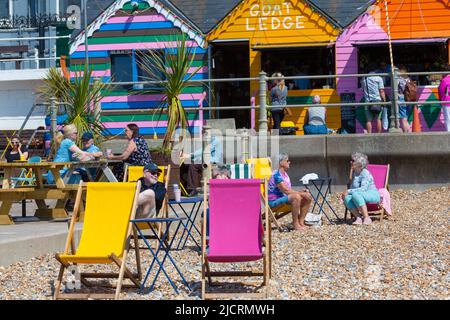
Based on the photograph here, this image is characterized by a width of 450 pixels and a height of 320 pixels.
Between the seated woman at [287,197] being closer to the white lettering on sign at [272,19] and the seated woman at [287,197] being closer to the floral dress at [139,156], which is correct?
the floral dress at [139,156]

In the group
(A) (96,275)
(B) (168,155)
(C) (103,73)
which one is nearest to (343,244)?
(A) (96,275)

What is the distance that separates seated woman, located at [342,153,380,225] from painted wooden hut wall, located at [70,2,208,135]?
24.4 feet

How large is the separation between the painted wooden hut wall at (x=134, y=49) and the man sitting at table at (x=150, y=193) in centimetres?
909

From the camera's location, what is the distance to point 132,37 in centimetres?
2186

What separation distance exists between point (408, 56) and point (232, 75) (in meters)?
3.74

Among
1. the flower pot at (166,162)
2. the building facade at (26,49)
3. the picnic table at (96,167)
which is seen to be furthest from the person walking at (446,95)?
the building facade at (26,49)

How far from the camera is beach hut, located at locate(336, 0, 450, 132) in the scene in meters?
19.9

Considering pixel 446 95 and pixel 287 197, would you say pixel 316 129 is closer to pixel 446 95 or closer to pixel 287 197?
pixel 446 95

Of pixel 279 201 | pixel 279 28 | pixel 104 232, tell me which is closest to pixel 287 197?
pixel 279 201

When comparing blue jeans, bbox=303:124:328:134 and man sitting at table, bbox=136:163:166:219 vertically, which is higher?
blue jeans, bbox=303:124:328:134

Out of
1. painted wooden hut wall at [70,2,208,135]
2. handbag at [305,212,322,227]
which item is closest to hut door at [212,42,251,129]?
painted wooden hut wall at [70,2,208,135]

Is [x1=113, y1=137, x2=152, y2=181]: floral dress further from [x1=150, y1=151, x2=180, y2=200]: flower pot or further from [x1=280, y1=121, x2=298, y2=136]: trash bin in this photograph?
[x1=280, y1=121, x2=298, y2=136]: trash bin
